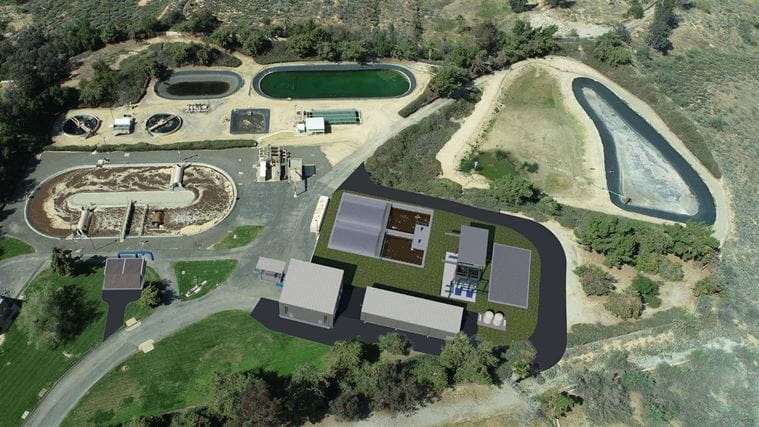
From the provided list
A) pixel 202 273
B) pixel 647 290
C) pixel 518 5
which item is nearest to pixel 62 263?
pixel 202 273

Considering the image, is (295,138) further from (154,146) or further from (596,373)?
A: (596,373)

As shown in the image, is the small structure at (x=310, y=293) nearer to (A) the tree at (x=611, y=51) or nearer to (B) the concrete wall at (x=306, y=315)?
(B) the concrete wall at (x=306, y=315)

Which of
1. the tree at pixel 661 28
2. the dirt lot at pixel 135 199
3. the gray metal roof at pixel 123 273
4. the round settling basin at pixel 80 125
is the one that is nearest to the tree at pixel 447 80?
the dirt lot at pixel 135 199

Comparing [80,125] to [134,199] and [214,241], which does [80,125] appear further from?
[214,241]

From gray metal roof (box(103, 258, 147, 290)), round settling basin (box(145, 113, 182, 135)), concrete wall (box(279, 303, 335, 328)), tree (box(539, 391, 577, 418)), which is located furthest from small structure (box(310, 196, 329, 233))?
tree (box(539, 391, 577, 418))

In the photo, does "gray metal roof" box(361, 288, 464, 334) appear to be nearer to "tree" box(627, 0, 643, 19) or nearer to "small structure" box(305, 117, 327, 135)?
"small structure" box(305, 117, 327, 135)

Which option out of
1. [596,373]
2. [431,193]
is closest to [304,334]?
[431,193]
